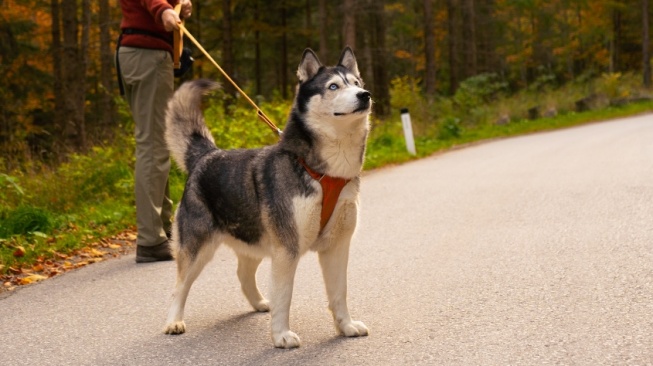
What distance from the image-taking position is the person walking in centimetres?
665

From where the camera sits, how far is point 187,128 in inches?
207

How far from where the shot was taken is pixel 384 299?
538 cm

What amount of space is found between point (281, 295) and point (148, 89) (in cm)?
306

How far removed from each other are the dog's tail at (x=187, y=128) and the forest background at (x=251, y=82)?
282 centimetres

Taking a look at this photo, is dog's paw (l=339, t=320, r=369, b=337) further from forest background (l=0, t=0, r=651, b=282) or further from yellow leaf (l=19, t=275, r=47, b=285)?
forest background (l=0, t=0, r=651, b=282)

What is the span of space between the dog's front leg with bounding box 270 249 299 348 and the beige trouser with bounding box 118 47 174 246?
278cm

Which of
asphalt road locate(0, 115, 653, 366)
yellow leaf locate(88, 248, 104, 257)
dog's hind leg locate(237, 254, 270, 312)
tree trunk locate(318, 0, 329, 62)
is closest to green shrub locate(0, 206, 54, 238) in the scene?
yellow leaf locate(88, 248, 104, 257)

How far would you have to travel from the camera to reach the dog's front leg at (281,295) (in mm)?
4293

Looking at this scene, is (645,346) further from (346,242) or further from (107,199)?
(107,199)

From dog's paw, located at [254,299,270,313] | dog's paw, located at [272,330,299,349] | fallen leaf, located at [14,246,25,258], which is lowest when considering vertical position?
fallen leaf, located at [14,246,25,258]

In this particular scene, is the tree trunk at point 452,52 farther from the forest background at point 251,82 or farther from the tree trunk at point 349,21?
the tree trunk at point 349,21

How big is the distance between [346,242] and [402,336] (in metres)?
0.63

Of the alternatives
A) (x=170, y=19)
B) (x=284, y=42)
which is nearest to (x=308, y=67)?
(x=170, y=19)

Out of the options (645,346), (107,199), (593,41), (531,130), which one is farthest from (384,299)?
(593,41)
